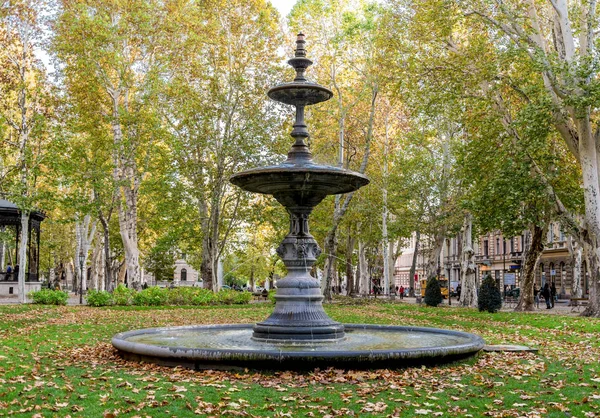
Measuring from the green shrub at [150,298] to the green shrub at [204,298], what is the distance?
143cm

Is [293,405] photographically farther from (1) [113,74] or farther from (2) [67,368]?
(1) [113,74]

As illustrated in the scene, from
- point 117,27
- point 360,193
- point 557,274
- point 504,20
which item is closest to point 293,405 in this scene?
point 504,20

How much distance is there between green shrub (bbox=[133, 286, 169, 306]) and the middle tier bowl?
18035 mm

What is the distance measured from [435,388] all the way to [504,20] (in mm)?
18580

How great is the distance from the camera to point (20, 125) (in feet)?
103

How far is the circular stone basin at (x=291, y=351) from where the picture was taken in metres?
9.06

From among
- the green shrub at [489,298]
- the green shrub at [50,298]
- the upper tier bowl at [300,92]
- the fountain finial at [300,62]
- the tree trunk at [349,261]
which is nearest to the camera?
the upper tier bowl at [300,92]

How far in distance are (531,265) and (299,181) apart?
20.9 meters

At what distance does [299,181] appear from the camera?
11727mm

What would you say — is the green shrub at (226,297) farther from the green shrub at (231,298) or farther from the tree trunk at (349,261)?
the tree trunk at (349,261)

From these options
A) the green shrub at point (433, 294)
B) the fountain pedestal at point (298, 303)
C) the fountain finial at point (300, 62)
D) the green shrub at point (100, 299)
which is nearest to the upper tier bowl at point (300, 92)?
the fountain finial at point (300, 62)

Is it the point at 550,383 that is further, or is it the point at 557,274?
the point at 557,274

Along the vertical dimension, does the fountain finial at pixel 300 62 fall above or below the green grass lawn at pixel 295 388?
above

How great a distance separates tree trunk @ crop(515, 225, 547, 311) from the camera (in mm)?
29269
